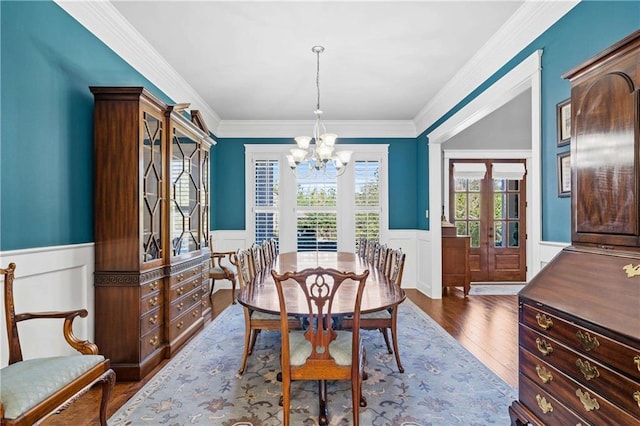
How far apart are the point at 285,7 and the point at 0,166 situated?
2.13 meters

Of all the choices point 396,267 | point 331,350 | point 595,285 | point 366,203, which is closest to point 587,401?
point 595,285

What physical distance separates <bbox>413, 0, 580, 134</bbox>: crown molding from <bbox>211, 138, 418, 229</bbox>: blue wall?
137 centimetres

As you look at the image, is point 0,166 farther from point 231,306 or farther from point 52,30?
point 231,306

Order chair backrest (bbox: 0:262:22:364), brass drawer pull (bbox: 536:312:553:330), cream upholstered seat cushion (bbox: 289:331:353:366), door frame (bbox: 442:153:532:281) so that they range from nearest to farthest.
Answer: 1. brass drawer pull (bbox: 536:312:553:330)
2. chair backrest (bbox: 0:262:22:364)
3. cream upholstered seat cushion (bbox: 289:331:353:366)
4. door frame (bbox: 442:153:532:281)

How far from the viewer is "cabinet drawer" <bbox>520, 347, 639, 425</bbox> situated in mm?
1258

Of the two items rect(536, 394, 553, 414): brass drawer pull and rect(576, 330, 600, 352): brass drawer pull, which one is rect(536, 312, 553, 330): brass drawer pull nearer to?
rect(576, 330, 600, 352): brass drawer pull

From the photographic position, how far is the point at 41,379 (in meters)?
1.55

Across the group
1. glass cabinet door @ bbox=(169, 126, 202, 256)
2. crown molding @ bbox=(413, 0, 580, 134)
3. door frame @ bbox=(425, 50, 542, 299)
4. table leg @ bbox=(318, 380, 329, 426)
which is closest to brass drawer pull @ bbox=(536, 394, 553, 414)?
table leg @ bbox=(318, 380, 329, 426)

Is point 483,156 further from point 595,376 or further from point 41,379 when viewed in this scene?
point 41,379

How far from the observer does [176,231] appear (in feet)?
10.9

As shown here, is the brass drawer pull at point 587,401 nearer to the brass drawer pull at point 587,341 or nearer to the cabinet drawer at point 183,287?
the brass drawer pull at point 587,341

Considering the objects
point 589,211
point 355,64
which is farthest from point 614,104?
point 355,64

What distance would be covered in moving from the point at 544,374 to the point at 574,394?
0.17 metres

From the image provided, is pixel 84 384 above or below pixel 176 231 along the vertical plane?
below
